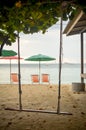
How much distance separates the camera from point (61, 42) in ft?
29.8

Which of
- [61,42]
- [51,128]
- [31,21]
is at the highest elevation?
[31,21]

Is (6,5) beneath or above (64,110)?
above

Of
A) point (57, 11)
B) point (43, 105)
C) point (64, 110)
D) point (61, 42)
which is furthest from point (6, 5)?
point (43, 105)

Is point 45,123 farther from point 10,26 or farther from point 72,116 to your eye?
point 10,26

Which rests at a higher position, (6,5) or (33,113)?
(6,5)

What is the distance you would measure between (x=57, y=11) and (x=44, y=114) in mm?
3044

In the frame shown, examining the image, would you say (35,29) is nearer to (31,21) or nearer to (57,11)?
(31,21)

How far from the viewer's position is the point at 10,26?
349 inches

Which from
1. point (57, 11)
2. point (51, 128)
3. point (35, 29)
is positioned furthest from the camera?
point (35, 29)

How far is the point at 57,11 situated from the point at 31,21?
0.99m

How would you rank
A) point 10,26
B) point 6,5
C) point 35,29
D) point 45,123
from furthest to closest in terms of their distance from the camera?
point 35,29, point 10,26, point 45,123, point 6,5

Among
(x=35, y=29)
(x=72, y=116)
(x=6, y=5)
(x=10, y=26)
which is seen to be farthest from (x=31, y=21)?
(x=72, y=116)

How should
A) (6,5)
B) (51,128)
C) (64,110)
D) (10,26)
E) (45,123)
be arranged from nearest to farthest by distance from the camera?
(6,5) → (51,128) → (45,123) → (10,26) → (64,110)

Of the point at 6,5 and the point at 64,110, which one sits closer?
the point at 6,5
